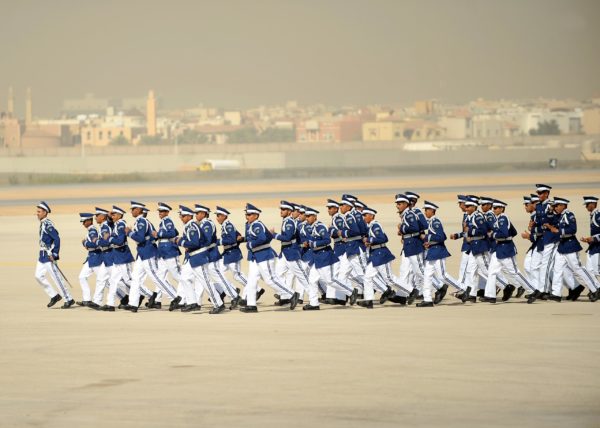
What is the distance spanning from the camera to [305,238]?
870 inches

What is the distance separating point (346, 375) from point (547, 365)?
7.94 feet

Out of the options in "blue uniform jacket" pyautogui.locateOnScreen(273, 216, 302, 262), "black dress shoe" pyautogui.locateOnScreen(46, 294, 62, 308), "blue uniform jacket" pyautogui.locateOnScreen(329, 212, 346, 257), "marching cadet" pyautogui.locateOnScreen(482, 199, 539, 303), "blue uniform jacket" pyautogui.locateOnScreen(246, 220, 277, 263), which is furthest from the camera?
"blue uniform jacket" pyautogui.locateOnScreen(329, 212, 346, 257)

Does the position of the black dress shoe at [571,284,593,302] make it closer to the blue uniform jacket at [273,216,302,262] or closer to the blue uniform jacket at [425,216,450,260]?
the blue uniform jacket at [425,216,450,260]

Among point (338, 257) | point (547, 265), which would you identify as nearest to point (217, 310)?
point (338, 257)

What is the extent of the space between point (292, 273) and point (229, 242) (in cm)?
125

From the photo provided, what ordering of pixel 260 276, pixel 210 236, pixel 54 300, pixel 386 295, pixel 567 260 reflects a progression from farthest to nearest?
pixel 54 300 → pixel 386 295 → pixel 567 260 → pixel 210 236 → pixel 260 276

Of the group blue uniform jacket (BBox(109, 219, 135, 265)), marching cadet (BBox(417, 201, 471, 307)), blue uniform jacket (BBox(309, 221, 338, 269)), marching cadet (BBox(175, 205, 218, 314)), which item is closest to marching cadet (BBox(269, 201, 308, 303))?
blue uniform jacket (BBox(309, 221, 338, 269))

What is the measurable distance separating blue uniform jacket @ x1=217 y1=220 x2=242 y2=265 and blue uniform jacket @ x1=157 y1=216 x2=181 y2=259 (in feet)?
2.63

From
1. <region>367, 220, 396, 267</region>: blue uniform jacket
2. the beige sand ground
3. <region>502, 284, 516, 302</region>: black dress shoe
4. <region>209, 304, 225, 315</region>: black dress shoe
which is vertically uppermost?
<region>367, 220, 396, 267</region>: blue uniform jacket

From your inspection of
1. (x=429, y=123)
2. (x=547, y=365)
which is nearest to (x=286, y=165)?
(x=429, y=123)

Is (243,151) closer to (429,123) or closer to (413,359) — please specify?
(429,123)

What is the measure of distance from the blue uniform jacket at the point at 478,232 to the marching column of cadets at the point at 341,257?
2 centimetres

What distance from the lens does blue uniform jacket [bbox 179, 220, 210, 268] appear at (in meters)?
21.3

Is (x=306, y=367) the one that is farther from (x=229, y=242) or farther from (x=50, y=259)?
(x=50, y=259)
